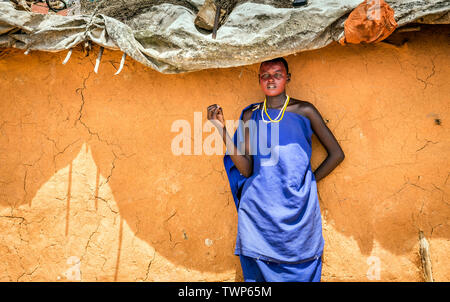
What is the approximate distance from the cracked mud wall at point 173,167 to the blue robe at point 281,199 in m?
0.27

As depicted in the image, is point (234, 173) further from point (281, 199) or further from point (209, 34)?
point (209, 34)

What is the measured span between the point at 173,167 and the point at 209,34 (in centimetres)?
105

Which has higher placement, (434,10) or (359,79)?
(434,10)

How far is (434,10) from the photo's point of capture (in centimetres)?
224

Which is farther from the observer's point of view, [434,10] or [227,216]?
[227,216]

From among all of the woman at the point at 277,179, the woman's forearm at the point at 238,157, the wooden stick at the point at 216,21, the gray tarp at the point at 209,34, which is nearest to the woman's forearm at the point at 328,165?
the woman at the point at 277,179

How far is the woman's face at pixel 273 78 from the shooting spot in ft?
8.22

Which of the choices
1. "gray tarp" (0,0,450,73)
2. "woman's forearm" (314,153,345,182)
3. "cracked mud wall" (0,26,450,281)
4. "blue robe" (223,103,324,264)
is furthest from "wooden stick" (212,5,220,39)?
"woman's forearm" (314,153,345,182)

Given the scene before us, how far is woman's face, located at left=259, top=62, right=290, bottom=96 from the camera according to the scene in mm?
2506

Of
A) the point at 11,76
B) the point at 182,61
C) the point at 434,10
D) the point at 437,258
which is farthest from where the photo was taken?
the point at 11,76

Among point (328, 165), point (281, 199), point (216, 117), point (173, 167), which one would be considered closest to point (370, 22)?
point (328, 165)
